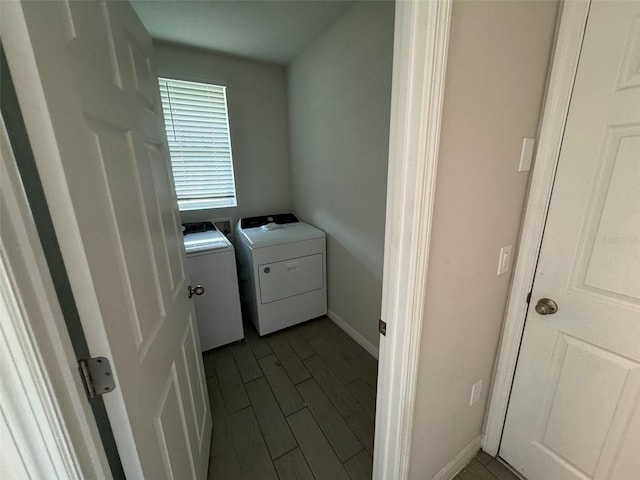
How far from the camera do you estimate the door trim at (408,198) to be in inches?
24.7

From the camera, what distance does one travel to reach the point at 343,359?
203 centimetres

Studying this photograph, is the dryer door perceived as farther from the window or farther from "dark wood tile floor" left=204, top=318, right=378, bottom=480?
the window

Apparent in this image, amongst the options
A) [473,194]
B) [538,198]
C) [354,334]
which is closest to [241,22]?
[473,194]

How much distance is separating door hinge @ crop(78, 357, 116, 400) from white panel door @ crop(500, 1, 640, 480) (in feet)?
4.61

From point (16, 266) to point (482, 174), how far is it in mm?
1112

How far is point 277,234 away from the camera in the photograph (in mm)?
2305

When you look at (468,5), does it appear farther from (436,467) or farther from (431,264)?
(436,467)

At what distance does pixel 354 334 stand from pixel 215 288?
120cm

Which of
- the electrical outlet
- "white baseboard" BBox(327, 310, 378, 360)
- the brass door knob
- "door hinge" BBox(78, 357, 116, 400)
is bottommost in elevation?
"white baseboard" BBox(327, 310, 378, 360)

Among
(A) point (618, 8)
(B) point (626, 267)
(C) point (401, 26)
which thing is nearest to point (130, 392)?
(C) point (401, 26)

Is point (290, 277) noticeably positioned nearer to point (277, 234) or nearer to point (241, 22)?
point (277, 234)

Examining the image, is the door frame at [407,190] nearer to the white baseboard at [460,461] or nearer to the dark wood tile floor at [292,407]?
the white baseboard at [460,461]

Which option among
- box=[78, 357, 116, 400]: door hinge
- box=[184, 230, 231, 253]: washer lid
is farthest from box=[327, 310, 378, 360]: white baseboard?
box=[78, 357, 116, 400]: door hinge

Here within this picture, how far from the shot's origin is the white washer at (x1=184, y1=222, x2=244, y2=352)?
6.23ft
